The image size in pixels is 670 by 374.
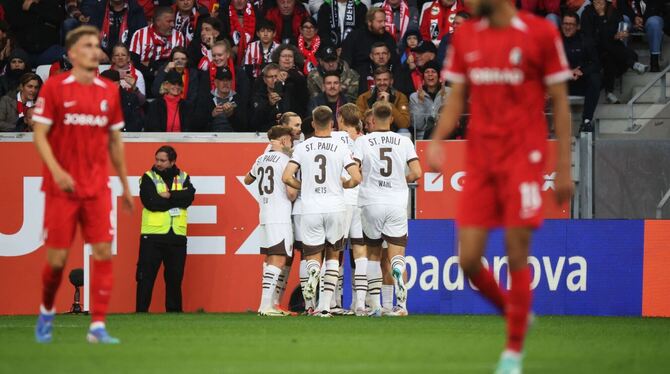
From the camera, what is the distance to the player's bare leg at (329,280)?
51.1ft

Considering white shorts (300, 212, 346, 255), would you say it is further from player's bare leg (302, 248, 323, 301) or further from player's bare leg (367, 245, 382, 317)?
player's bare leg (367, 245, 382, 317)

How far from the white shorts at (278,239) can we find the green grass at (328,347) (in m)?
1.14

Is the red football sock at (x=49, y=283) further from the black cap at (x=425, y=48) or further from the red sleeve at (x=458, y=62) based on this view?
the black cap at (x=425, y=48)

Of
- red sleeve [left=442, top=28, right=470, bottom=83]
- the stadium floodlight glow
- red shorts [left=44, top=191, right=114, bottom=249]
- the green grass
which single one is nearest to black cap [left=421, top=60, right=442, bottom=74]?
the green grass

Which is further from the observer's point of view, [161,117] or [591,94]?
[591,94]

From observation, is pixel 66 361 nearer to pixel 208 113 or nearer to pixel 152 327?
pixel 152 327

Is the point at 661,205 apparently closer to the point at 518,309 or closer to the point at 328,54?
the point at 328,54

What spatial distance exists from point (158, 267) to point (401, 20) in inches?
260

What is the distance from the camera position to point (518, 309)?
8.33 metres

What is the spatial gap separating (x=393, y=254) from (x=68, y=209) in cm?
600

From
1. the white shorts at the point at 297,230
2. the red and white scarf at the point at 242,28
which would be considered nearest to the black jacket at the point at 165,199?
the white shorts at the point at 297,230

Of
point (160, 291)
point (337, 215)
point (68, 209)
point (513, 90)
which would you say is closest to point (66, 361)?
point (68, 209)

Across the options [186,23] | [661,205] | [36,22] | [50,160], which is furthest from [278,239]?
[36,22]

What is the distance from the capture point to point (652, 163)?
18.5 m
